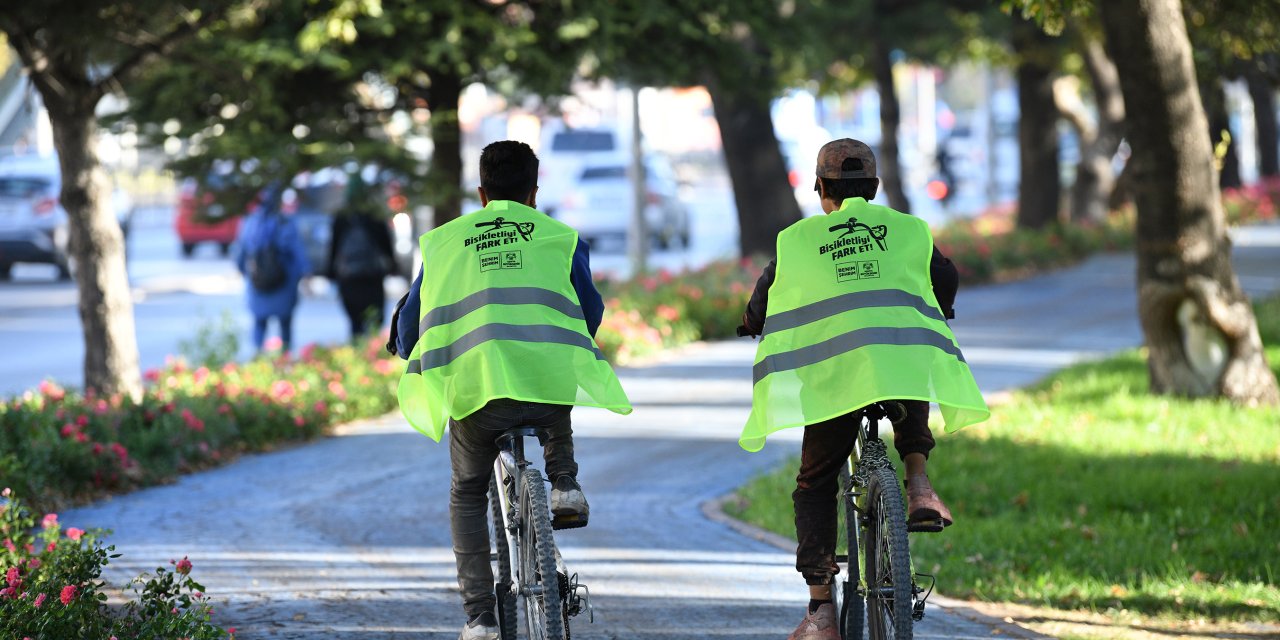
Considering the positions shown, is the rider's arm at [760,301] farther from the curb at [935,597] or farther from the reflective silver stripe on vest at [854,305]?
the curb at [935,597]

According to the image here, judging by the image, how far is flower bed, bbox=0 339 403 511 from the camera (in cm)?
837

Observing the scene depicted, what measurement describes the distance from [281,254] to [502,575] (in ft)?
28.8

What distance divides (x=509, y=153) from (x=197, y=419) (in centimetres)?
521

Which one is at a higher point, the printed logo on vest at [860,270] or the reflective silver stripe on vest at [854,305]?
the printed logo on vest at [860,270]

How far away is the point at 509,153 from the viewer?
5082mm

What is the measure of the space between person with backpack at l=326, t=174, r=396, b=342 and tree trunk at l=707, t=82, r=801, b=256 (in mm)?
7265

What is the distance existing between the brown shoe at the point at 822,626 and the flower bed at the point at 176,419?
13.7 feet

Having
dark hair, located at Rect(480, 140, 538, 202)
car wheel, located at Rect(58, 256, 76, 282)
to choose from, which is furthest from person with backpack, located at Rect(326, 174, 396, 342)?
car wheel, located at Rect(58, 256, 76, 282)

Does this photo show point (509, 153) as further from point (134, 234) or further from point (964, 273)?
point (134, 234)

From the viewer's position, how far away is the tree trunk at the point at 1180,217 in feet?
32.9

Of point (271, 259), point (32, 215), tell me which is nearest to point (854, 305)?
point (271, 259)

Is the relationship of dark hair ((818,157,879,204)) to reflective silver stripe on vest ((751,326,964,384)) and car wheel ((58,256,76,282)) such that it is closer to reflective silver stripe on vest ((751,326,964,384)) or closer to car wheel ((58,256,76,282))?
reflective silver stripe on vest ((751,326,964,384))

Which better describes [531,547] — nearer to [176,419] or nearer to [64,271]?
[176,419]

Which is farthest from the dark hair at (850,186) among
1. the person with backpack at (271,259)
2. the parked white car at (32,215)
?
the parked white car at (32,215)
